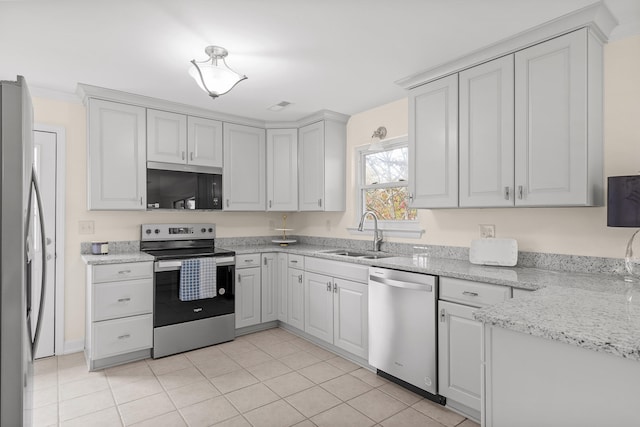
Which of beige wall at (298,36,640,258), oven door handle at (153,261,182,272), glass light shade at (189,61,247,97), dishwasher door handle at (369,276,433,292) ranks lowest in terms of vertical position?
dishwasher door handle at (369,276,433,292)

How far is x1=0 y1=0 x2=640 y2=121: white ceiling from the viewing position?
1879 mm

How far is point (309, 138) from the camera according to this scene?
398 centimetres

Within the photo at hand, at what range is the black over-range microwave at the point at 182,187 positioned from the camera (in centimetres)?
338

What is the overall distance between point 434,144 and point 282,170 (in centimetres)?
196

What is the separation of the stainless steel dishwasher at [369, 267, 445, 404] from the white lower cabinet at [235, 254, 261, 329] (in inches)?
57.3

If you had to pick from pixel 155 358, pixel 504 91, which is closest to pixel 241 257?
pixel 155 358

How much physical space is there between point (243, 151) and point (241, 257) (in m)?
1.22

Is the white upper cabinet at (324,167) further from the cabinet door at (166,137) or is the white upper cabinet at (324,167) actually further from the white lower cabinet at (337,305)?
the cabinet door at (166,137)

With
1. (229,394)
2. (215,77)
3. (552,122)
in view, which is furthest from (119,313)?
(552,122)

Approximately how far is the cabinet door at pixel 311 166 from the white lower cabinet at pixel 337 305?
785 millimetres

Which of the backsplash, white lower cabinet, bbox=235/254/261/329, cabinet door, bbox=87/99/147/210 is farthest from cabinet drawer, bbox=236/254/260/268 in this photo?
cabinet door, bbox=87/99/147/210

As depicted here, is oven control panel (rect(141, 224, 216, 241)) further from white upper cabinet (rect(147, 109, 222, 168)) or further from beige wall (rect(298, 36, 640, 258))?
beige wall (rect(298, 36, 640, 258))

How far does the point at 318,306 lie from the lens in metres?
3.31

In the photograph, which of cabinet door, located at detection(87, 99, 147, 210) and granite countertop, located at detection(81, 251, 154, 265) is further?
cabinet door, located at detection(87, 99, 147, 210)
